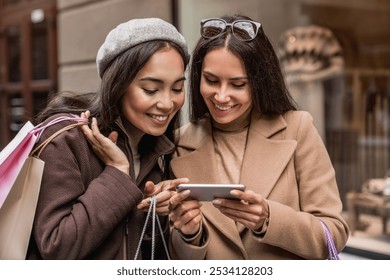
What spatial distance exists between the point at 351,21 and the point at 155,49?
19.3ft

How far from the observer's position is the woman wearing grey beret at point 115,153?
5.63 ft

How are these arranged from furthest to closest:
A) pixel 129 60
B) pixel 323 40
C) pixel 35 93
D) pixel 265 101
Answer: pixel 323 40 < pixel 35 93 < pixel 265 101 < pixel 129 60

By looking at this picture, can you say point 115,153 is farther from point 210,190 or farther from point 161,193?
point 210,190

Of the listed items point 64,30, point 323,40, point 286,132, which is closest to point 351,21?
point 323,40

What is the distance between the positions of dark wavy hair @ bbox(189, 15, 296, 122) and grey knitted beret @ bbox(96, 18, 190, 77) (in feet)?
0.36

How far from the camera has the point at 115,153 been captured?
183 cm

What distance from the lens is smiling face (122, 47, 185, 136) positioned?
1.82 meters

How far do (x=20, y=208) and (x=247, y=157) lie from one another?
77 cm

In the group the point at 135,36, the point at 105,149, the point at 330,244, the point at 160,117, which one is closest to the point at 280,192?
the point at 330,244

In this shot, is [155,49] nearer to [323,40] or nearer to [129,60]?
[129,60]

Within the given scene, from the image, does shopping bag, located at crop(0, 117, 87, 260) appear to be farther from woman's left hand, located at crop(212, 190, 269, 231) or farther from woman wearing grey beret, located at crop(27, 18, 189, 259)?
woman's left hand, located at crop(212, 190, 269, 231)

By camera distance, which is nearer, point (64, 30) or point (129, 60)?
point (129, 60)

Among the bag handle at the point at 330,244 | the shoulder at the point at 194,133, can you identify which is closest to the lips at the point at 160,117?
the shoulder at the point at 194,133

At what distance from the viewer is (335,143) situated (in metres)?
6.70
